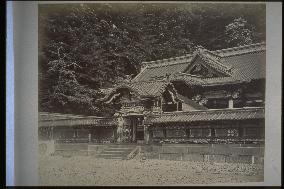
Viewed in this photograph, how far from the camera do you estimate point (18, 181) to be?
321cm

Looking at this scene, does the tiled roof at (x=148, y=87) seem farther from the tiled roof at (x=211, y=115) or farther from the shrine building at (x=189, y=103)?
the tiled roof at (x=211, y=115)

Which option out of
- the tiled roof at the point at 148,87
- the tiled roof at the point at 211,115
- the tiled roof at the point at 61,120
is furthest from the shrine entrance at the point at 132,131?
the tiled roof at the point at 61,120

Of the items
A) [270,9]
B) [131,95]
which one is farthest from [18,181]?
[270,9]

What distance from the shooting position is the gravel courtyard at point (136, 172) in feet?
10.9

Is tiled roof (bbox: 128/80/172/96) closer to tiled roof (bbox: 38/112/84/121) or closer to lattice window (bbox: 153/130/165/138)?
lattice window (bbox: 153/130/165/138)

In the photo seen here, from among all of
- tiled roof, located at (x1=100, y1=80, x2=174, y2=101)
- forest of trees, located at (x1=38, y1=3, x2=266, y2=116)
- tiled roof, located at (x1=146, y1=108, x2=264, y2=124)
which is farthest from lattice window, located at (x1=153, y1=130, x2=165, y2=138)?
forest of trees, located at (x1=38, y1=3, x2=266, y2=116)

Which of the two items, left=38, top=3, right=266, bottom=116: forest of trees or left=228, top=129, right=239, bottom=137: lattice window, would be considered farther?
left=228, top=129, right=239, bottom=137: lattice window

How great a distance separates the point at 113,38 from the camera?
10.8ft

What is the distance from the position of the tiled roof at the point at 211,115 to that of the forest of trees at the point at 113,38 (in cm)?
56

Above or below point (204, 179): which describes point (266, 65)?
above

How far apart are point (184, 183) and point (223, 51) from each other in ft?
4.52

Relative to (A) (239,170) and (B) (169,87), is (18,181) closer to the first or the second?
(B) (169,87)

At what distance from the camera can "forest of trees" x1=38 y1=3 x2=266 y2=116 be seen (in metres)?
3.25
